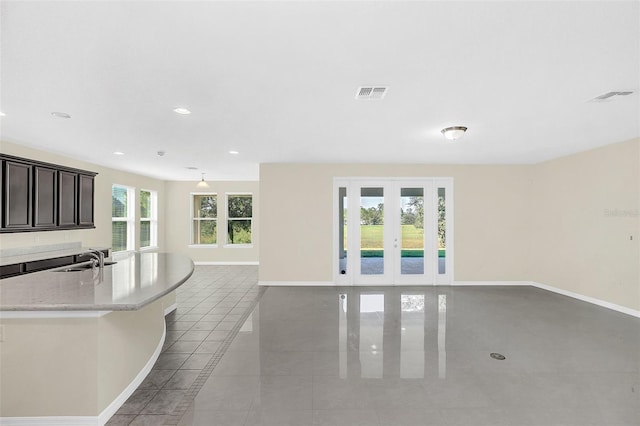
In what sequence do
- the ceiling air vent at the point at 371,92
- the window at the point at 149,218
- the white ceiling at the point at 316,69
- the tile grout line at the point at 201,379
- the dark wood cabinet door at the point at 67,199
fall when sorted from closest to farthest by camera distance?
1. the white ceiling at the point at 316,69
2. the tile grout line at the point at 201,379
3. the ceiling air vent at the point at 371,92
4. the dark wood cabinet door at the point at 67,199
5. the window at the point at 149,218

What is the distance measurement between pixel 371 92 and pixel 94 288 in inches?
110

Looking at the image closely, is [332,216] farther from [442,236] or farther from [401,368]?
[401,368]

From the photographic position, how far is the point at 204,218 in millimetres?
9172

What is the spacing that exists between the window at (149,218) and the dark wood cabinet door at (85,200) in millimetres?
2509

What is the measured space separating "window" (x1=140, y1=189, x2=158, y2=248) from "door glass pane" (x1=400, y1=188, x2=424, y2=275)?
7.11 metres

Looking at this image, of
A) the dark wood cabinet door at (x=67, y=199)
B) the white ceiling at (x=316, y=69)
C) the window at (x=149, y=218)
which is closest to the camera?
the white ceiling at (x=316, y=69)

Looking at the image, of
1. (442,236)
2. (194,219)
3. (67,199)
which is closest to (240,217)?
(194,219)

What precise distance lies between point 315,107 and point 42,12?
205 centimetres

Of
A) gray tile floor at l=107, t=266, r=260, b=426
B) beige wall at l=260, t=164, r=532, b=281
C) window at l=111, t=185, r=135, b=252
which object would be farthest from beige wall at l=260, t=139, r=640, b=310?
window at l=111, t=185, r=135, b=252

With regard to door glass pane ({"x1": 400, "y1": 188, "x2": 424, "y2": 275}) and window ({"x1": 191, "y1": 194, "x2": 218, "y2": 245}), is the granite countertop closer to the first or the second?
door glass pane ({"x1": 400, "y1": 188, "x2": 424, "y2": 275})

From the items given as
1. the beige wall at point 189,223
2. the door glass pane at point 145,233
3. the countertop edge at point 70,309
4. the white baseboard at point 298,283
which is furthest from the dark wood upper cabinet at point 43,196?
the white baseboard at point 298,283

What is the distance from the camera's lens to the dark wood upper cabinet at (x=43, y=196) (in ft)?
13.2

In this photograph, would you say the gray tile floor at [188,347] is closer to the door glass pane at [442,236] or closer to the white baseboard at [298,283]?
the white baseboard at [298,283]

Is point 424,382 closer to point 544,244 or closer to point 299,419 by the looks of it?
point 299,419
